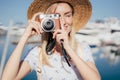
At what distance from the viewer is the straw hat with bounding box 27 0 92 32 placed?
3.58 feet

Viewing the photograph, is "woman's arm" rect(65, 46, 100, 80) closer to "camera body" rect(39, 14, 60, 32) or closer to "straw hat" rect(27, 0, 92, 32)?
"camera body" rect(39, 14, 60, 32)

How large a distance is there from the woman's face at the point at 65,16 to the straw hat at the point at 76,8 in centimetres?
5

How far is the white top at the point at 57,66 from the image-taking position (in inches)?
38.4

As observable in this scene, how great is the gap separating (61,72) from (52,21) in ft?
0.54

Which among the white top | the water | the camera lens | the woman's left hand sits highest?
the camera lens

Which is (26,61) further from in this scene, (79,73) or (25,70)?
(79,73)

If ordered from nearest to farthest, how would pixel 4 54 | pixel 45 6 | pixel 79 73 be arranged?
pixel 79 73 → pixel 45 6 → pixel 4 54

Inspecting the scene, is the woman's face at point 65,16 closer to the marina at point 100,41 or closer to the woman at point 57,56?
the woman at point 57,56

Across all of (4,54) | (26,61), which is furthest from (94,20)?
(26,61)

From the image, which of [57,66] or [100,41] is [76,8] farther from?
[100,41]

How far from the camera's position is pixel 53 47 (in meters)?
1.03

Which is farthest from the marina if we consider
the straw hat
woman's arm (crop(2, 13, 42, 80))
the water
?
woman's arm (crop(2, 13, 42, 80))

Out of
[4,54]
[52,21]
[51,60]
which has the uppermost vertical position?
[52,21]

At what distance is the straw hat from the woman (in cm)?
3
